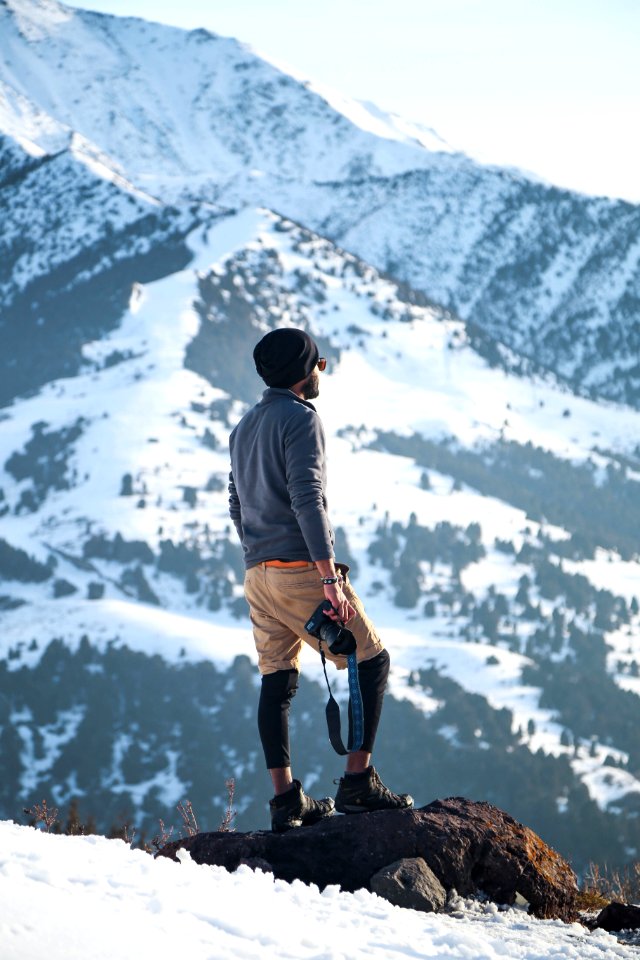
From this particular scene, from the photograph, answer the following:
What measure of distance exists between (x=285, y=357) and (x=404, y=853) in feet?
11.9

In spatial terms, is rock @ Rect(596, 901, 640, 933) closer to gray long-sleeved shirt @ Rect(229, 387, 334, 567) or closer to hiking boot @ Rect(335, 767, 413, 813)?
hiking boot @ Rect(335, 767, 413, 813)

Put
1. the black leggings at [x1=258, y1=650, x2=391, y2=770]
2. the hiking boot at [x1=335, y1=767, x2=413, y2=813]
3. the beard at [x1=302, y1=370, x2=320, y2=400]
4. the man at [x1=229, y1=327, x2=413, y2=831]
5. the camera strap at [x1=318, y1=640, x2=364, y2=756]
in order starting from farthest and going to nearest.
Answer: the hiking boot at [x1=335, y1=767, x2=413, y2=813] → the beard at [x1=302, y1=370, x2=320, y2=400] → the black leggings at [x1=258, y1=650, x2=391, y2=770] → the camera strap at [x1=318, y1=640, x2=364, y2=756] → the man at [x1=229, y1=327, x2=413, y2=831]

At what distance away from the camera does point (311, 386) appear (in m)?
8.33

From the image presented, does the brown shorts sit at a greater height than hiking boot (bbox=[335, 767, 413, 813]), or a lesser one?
greater

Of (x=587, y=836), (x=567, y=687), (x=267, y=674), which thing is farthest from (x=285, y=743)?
(x=567, y=687)

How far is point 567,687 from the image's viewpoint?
187625mm

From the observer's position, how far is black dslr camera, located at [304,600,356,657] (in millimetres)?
7625

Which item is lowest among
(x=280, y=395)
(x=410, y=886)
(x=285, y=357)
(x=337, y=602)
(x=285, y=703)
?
(x=410, y=886)

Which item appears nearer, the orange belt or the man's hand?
the man's hand

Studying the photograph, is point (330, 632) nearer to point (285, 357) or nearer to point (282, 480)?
point (282, 480)

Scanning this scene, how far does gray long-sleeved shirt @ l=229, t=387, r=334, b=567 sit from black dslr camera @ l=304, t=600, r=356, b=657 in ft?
1.34

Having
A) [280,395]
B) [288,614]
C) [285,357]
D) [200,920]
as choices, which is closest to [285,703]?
[288,614]

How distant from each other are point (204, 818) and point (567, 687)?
64.3 meters

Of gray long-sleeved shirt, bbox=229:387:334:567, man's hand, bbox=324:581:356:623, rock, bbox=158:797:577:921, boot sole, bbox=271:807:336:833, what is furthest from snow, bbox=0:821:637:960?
gray long-sleeved shirt, bbox=229:387:334:567
